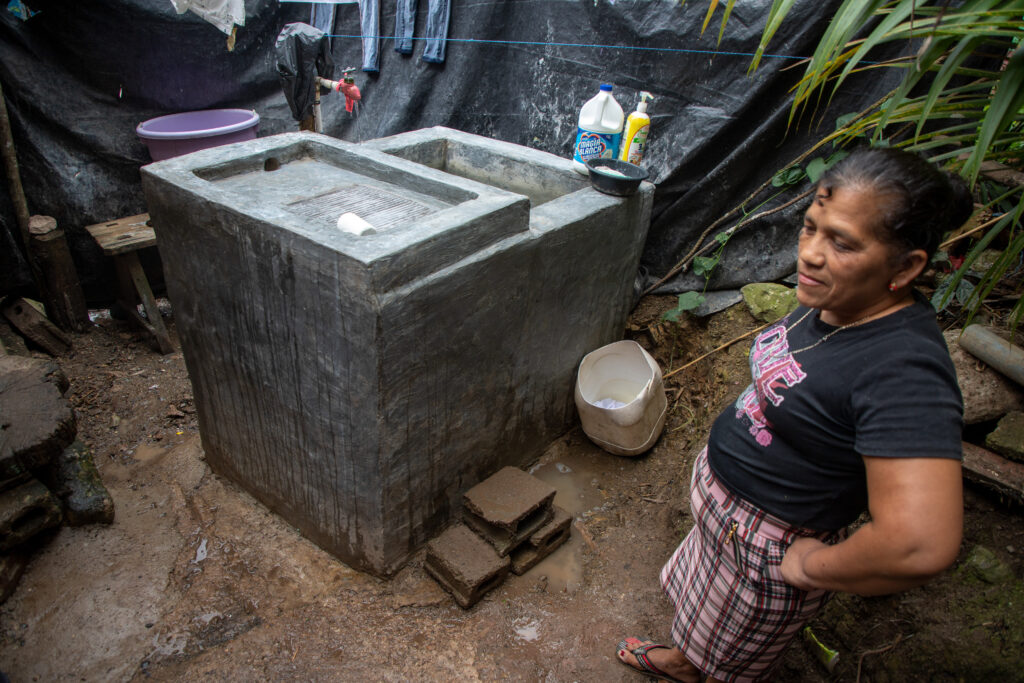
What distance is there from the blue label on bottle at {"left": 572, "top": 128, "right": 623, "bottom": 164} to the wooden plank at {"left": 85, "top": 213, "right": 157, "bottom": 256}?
8.84 ft

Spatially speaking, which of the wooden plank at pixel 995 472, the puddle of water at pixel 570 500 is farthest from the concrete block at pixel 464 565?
the wooden plank at pixel 995 472

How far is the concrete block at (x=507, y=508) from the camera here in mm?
2570

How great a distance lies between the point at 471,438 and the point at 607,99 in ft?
6.29

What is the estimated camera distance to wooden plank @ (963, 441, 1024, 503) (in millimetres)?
2193

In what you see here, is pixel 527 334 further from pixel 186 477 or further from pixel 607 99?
pixel 186 477

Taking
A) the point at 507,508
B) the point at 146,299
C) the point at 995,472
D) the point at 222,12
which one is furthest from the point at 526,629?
the point at 222,12

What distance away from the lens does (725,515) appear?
1.75 m

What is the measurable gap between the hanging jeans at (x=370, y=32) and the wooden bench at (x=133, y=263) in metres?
2.20

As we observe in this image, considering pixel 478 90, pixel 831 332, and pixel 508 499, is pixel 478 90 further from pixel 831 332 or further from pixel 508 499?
pixel 831 332

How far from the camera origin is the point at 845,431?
4.54 feet

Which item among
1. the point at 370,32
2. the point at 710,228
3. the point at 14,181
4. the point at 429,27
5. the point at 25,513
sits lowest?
the point at 25,513

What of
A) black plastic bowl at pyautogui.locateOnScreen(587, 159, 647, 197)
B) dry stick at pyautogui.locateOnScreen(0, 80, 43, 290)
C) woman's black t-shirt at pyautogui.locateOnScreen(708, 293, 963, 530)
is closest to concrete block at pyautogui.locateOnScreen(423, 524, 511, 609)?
woman's black t-shirt at pyautogui.locateOnScreen(708, 293, 963, 530)

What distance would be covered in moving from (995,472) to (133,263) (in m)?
4.83

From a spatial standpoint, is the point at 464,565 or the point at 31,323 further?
the point at 31,323
